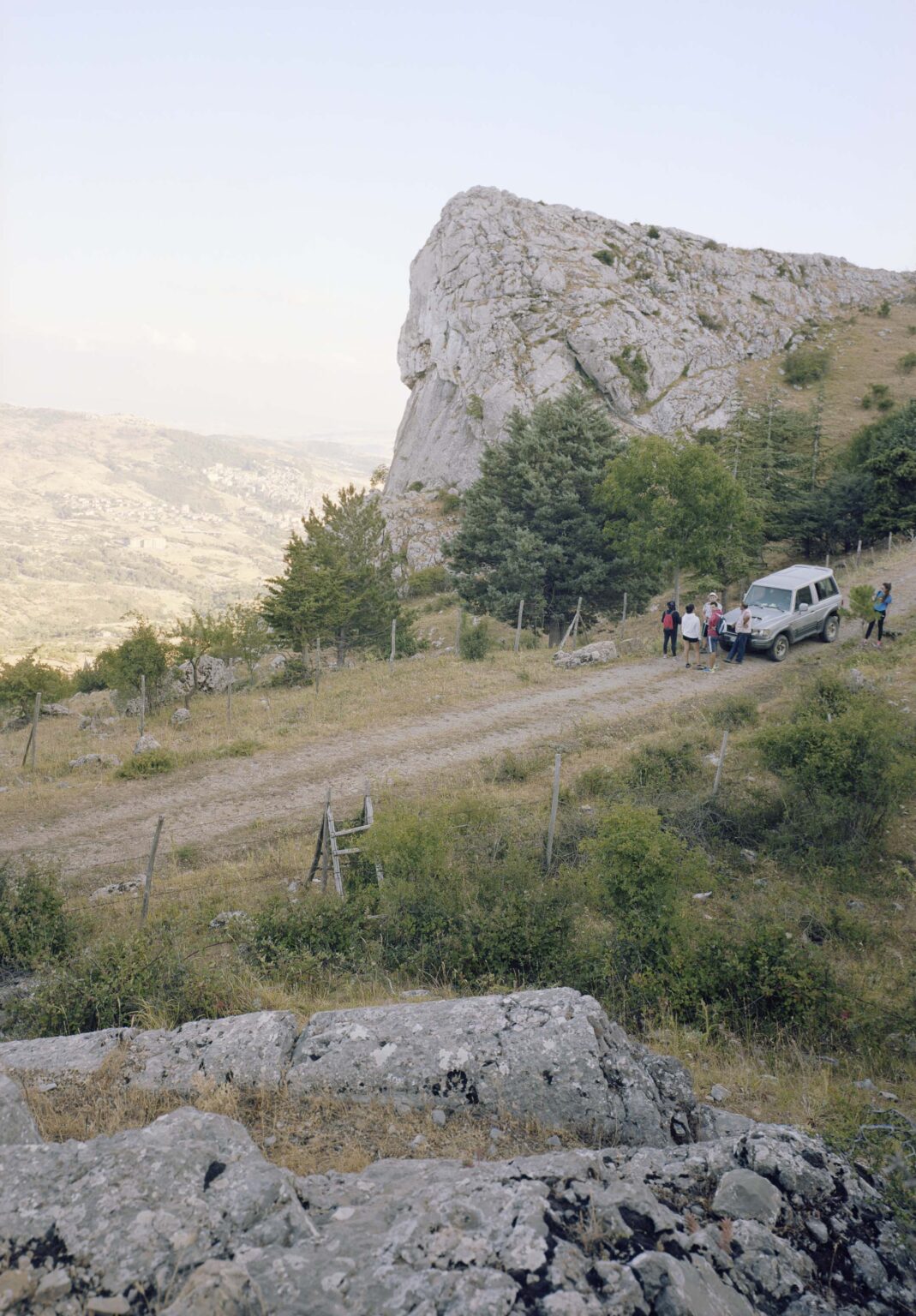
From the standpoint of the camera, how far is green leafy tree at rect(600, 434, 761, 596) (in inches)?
845

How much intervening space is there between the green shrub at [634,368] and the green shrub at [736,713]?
48.0 m

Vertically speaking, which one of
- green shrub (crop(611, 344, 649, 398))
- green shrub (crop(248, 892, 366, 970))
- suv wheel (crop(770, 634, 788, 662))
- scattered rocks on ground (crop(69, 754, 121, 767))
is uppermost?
green shrub (crop(611, 344, 649, 398))

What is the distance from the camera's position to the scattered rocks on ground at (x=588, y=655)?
21938mm

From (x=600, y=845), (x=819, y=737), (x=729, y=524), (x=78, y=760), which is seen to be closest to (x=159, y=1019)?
(x=600, y=845)

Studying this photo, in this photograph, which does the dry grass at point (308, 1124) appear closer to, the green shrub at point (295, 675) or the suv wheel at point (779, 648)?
the suv wheel at point (779, 648)

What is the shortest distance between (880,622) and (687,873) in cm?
1346

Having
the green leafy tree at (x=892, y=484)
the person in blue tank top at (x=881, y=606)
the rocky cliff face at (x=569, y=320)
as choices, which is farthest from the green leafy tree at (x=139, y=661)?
the rocky cliff face at (x=569, y=320)

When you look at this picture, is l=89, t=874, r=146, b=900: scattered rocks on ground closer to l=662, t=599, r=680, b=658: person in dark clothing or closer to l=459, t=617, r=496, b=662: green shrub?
l=459, t=617, r=496, b=662: green shrub

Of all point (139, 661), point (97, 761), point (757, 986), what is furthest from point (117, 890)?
point (139, 661)

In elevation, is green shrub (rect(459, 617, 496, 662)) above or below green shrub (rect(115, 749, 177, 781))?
above

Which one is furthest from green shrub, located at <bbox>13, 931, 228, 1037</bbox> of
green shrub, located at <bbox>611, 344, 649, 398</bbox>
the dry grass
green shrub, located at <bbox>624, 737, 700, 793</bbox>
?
green shrub, located at <bbox>611, 344, 649, 398</bbox>

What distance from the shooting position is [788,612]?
20078 millimetres

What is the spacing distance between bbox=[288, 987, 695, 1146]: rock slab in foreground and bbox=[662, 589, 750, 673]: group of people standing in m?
15.9

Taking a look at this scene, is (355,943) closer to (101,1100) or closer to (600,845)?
(600,845)
